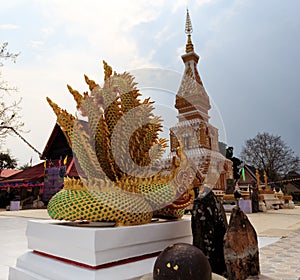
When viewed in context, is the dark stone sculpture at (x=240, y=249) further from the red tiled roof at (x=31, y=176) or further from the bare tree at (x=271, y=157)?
the bare tree at (x=271, y=157)

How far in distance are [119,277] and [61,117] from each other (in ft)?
4.64

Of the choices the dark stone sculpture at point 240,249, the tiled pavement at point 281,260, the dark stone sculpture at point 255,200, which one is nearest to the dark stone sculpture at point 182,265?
the dark stone sculpture at point 240,249

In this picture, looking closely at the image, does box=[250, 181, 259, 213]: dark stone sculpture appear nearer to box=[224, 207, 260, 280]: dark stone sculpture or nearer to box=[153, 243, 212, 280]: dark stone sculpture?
box=[224, 207, 260, 280]: dark stone sculpture

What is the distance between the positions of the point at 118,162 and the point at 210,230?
95cm

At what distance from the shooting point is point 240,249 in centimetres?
200

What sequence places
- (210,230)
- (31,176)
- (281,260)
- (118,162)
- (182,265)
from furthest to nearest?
(31,176) < (281,260) < (118,162) < (210,230) < (182,265)

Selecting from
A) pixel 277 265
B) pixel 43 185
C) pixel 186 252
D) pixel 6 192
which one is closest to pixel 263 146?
pixel 43 185

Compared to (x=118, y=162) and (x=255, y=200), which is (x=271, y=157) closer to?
(x=255, y=200)

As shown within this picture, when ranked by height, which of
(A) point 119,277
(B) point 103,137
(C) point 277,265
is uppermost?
(B) point 103,137

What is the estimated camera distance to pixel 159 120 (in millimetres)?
2832

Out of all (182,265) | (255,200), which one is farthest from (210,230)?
(255,200)

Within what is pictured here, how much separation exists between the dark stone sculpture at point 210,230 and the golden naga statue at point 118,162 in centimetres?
35

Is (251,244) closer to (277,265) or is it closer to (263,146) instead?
(277,265)

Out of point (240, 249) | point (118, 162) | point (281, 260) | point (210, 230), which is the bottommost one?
point (281, 260)
